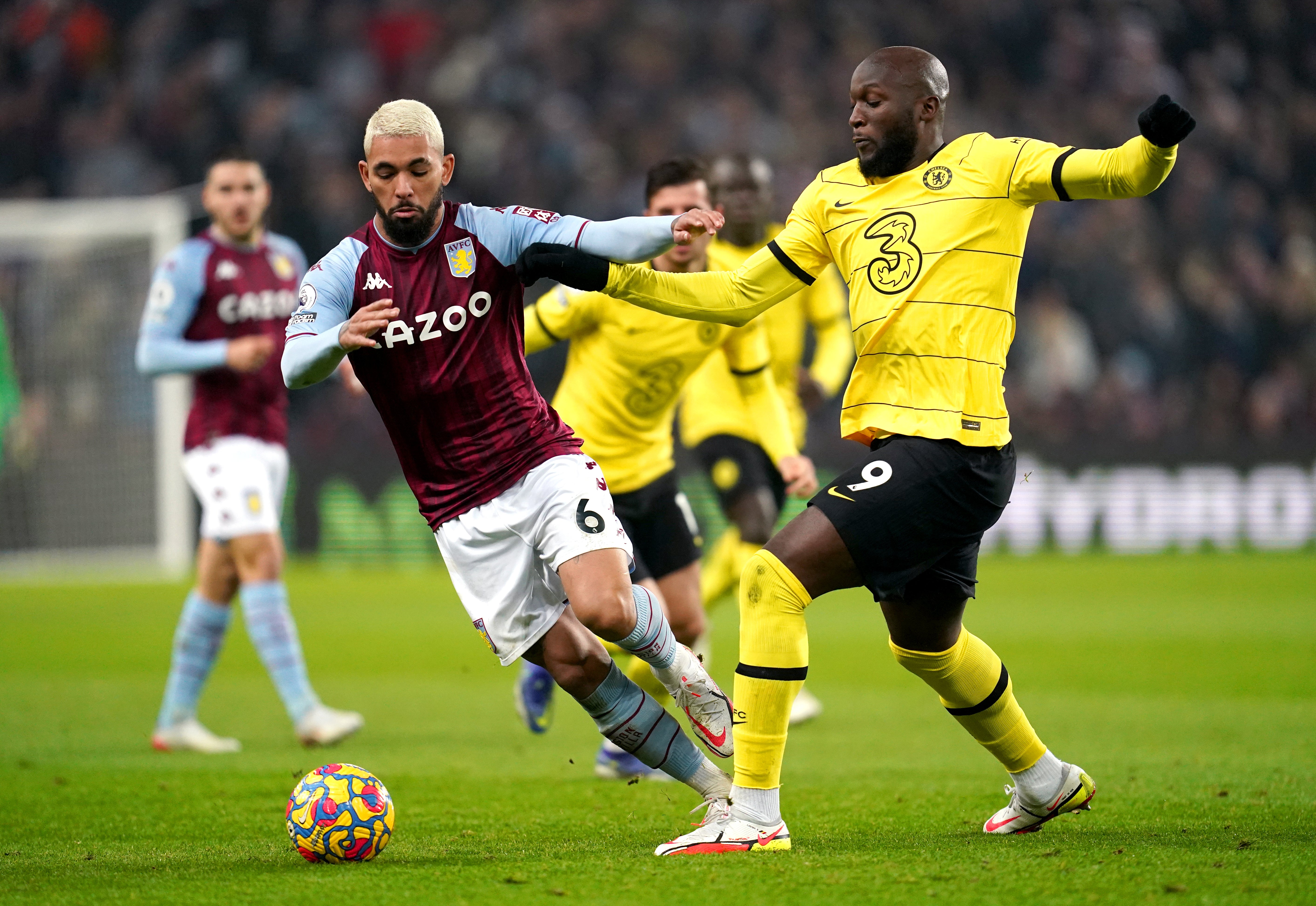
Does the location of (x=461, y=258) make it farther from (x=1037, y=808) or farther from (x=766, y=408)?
(x=1037, y=808)

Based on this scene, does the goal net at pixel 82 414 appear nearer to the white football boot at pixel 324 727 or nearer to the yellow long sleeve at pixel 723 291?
the white football boot at pixel 324 727

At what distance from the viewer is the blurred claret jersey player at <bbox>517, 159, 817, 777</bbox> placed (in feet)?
22.0

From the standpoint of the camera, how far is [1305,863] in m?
4.38

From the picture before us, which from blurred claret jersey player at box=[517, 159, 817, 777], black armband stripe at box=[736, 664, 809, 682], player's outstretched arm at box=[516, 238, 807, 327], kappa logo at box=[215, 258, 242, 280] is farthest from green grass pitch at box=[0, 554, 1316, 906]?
kappa logo at box=[215, 258, 242, 280]

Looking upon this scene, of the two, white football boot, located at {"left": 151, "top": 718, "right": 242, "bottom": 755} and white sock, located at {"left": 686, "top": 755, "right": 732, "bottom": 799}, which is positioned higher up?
white sock, located at {"left": 686, "top": 755, "right": 732, "bottom": 799}

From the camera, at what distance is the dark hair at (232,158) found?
7.87 m

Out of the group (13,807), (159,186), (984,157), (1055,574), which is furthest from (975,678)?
(159,186)

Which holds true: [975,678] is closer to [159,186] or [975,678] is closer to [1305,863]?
[1305,863]

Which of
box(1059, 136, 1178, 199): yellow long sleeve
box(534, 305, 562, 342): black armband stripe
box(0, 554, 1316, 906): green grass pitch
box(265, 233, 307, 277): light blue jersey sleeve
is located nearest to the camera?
box(0, 554, 1316, 906): green grass pitch

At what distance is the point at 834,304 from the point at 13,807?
5684mm

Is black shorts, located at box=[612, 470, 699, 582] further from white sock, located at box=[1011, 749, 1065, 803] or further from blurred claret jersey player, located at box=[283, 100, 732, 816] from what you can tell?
white sock, located at box=[1011, 749, 1065, 803]

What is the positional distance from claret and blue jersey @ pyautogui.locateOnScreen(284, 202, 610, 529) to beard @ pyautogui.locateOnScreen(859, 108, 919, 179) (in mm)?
690

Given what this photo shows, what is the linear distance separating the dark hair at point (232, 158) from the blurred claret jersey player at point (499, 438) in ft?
10.3

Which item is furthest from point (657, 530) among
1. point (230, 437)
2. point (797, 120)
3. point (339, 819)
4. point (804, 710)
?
point (797, 120)
